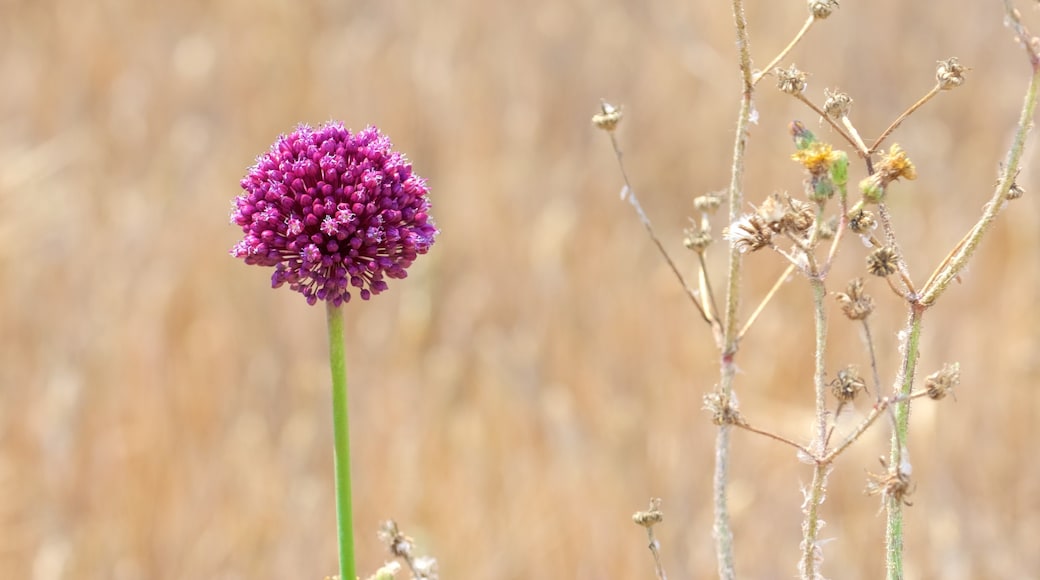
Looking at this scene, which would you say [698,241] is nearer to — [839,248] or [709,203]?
[709,203]

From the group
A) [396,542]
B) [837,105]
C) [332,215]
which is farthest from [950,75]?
[396,542]

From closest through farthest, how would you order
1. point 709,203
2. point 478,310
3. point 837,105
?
point 837,105
point 709,203
point 478,310

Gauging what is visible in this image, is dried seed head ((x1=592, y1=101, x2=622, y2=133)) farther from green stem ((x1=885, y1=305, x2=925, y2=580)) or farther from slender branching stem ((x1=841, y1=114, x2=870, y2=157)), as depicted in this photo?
green stem ((x1=885, y1=305, x2=925, y2=580))

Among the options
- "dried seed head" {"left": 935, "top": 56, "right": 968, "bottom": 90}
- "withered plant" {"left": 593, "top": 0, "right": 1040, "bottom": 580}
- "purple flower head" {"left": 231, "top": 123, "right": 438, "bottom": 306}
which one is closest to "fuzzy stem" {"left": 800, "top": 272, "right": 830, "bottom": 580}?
"withered plant" {"left": 593, "top": 0, "right": 1040, "bottom": 580}

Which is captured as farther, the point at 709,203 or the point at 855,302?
the point at 709,203

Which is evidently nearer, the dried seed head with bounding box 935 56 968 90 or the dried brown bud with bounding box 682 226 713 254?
the dried seed head with bounding box 935 56 968 90

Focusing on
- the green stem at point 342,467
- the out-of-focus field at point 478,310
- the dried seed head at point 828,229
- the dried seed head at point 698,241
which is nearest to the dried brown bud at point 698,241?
the dried seed head at point 698,241

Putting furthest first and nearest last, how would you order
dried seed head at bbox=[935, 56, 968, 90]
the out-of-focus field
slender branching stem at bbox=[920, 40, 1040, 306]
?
the out-of-focus field < dried seed head at bbox=[935, 56, 968, 90] < slender branching stem at bbox=[920, 40, 1040, 306]

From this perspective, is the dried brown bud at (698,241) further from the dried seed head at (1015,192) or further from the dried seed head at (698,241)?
the dried seed head at (1015,192)

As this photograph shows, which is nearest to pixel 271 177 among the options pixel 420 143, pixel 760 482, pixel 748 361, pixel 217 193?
pixel 760 482
